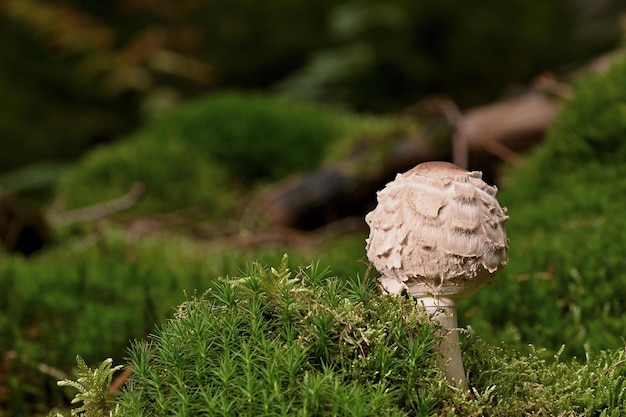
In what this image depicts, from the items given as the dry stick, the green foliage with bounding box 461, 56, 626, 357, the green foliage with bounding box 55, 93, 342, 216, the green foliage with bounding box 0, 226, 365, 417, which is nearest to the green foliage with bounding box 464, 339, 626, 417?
the green foliage with bounding box 461, 56, 626, 357

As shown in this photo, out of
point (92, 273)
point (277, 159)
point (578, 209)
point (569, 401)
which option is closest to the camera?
point (569, 401)

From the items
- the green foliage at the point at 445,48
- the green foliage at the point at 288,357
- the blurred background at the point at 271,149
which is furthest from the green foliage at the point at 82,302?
the green foliage at the point at 445,48

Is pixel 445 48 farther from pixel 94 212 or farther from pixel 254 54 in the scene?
pixel 94 212

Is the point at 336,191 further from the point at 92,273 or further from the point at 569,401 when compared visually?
the point at 569,401

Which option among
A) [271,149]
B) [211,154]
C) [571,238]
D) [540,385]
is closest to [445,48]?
[271,149]

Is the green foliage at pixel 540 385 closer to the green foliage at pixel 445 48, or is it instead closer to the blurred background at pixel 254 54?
the blurred background at pixel 254 54

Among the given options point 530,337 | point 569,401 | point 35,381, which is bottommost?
point 35,381

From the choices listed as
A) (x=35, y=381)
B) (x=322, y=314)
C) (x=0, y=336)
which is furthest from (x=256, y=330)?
(x=0, y=336)

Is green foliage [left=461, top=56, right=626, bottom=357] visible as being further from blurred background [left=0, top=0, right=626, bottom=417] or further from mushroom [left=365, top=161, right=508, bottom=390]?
mushroom [left=365, top=161, right=508, bottom=390]
